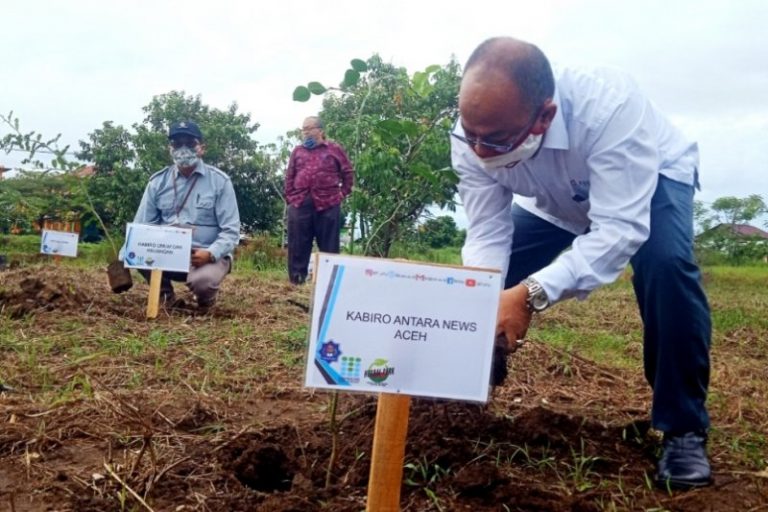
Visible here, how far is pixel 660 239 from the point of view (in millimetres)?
2156

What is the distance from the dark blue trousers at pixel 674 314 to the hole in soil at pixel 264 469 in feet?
3.28

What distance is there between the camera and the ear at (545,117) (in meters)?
2.02

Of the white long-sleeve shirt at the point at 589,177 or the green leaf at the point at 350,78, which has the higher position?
the green leaf at the point at 350,78

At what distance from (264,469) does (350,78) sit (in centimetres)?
105

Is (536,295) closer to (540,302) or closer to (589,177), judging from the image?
(540,302)

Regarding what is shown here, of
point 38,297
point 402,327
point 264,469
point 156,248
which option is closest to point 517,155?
point 402,327

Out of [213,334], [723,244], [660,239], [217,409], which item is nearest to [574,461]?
[660,239]

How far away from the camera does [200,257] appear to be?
17.3ft

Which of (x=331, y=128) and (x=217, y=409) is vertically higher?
(x=331, y=128)

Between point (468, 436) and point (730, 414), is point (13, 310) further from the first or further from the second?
point (730, 414)

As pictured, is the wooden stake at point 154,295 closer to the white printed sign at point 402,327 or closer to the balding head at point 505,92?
the balding head at point 505,92

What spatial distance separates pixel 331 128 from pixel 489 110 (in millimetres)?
832

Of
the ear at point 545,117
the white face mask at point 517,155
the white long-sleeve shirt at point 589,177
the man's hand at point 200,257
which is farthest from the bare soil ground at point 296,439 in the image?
the man's hand at point 200,257

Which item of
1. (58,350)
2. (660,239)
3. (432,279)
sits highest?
(660,239)
